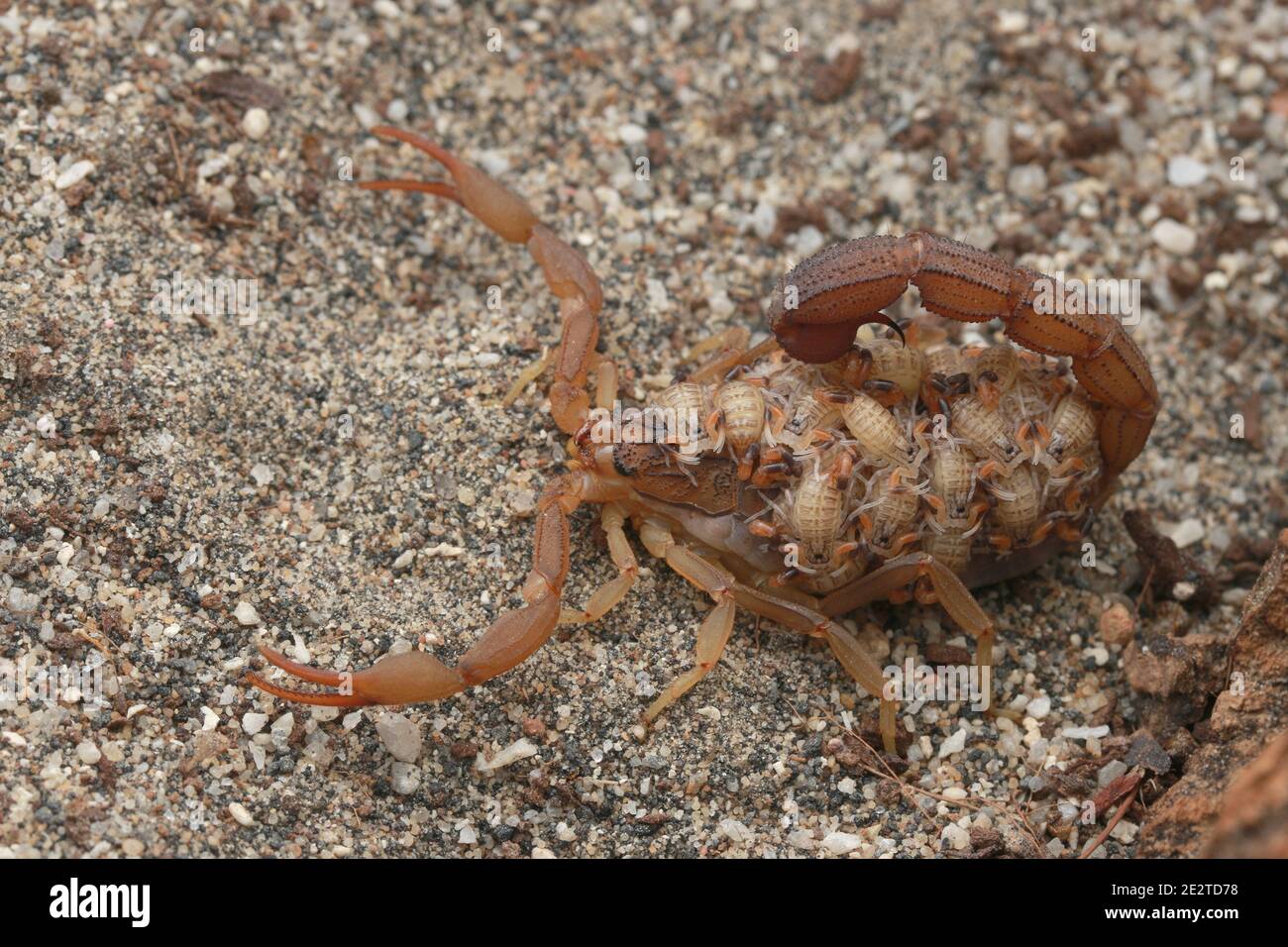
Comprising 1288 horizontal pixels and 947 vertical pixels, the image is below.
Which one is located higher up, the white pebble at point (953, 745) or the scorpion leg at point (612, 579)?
the scorpion leg at point (612, 579)

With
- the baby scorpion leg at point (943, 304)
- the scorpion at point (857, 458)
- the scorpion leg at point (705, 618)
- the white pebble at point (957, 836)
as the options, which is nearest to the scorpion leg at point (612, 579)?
the scorpion at point (857, 458)

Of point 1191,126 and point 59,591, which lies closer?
point 59,591

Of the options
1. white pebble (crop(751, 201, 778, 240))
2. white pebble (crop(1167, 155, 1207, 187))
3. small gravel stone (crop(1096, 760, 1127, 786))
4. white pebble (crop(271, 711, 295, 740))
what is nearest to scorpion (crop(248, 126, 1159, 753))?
small gravel stone (crop(1096, 760, 1127, 786))

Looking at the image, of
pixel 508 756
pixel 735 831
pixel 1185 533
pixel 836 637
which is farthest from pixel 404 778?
pixel 1185 533

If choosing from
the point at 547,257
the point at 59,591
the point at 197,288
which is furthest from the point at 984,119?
the point at 59,591

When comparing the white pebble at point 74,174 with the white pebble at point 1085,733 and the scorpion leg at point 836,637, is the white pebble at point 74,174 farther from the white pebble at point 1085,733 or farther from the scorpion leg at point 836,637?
the white pebble at point 1085,733

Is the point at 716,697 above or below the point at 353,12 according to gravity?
below

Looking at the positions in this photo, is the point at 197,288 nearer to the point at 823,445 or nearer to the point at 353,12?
the point at 353,12
